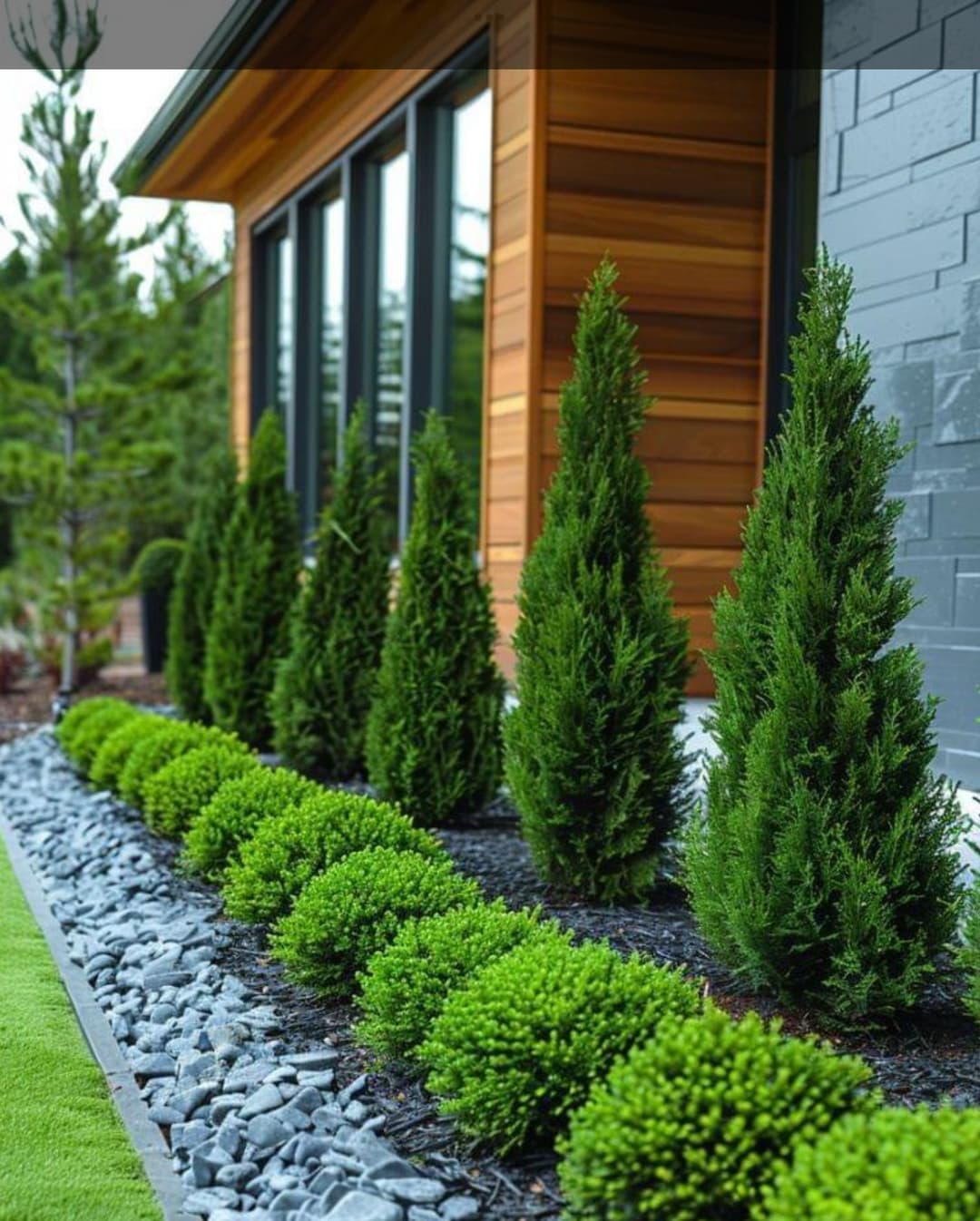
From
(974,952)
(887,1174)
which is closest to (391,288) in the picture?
(974,952)

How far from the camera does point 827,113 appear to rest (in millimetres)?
4820

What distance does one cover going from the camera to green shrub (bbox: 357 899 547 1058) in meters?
3.07

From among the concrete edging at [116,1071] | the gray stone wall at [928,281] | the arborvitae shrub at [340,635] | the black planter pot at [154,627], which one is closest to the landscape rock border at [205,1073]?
the concrete edging at [116,1071]

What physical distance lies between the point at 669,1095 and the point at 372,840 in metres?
1.99

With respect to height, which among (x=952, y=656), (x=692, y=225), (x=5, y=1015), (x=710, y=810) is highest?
(x=692, y=225)

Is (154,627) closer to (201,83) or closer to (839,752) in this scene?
(201,83)

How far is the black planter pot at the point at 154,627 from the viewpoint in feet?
42.6

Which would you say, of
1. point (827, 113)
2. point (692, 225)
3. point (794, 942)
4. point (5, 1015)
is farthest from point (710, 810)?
point (692, 225)

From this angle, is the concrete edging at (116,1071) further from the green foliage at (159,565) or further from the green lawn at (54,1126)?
the green foliage at (159,565)

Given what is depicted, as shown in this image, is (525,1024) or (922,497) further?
(922,497)

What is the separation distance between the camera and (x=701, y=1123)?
2217mm

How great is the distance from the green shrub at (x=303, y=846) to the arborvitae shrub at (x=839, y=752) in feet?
4.09

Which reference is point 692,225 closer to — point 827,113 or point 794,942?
point 827,113

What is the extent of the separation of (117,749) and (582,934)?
3283 mm
